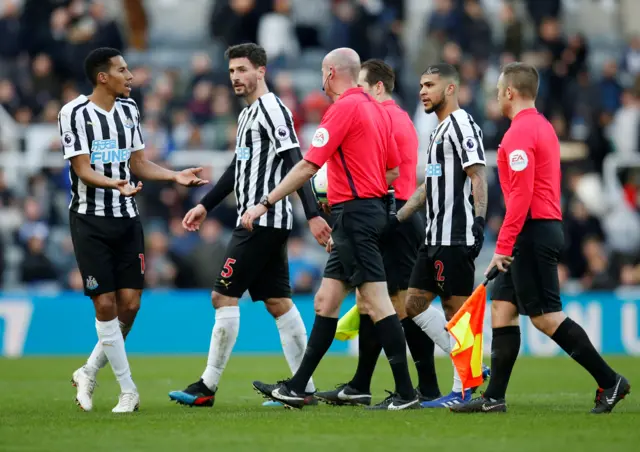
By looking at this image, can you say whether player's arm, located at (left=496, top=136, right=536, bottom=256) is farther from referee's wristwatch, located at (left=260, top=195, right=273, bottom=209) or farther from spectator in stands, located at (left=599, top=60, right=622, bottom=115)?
spectator in stands, located at (left=599, top=60, right=622, bottom=115)

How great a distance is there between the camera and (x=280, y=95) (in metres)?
19.2

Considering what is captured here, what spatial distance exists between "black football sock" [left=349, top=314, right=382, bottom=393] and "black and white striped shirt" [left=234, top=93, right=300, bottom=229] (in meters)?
1.04

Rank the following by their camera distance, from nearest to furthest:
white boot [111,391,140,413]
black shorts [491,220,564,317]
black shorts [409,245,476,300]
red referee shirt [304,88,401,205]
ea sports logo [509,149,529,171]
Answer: ea sports logo [509,149,529,171], black shorts [491,220,564,317], red referee shirt [304,88,401,205], white boot [111,391,140,413], black shorts [409,245,476,300]

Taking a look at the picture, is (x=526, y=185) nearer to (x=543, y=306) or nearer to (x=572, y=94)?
(x=543, y=306)

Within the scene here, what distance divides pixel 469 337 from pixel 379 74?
243 cm

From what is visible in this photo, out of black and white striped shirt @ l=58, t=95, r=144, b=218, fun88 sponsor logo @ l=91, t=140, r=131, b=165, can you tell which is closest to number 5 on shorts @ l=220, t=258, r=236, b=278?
black and white striped shirt @ l=58, t=95, r=144, b=218

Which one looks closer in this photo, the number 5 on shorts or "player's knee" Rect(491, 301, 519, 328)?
"player's knee" Rect(491, 301, 519, 328)

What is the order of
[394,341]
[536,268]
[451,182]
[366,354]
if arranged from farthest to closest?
[366,354] < [451,182] < [394,341] < [536,268]

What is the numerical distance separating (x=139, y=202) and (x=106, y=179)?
939cm

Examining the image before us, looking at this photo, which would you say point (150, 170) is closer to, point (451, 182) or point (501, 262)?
point (451, 182)

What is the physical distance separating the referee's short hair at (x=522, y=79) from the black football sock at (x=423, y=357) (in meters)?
2.08

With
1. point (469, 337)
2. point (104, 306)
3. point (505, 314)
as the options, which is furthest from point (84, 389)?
point (505, 314)

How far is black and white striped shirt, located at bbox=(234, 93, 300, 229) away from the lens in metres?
9.39

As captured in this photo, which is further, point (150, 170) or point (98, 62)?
point (150, 170)
